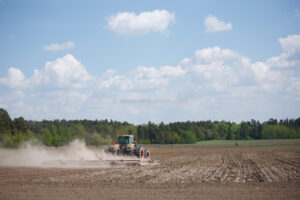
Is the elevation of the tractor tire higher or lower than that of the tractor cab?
lower

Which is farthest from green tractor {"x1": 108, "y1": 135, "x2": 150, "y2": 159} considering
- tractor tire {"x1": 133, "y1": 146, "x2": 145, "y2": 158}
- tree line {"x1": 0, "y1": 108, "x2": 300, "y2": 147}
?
tree line {"x1": 0, "y1": 108, "x2": 300, "y2": 147}

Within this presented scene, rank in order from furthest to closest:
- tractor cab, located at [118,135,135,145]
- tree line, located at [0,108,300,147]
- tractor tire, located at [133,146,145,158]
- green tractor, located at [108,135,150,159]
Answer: tree line, located at [0,108,300,147]
tractor cab, located at [118,135,135,145]
green tractor, located at [108,135,150,159]
tractor tire, located at [133,146,145,158]

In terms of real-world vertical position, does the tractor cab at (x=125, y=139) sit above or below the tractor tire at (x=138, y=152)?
above

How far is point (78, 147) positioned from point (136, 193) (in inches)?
986

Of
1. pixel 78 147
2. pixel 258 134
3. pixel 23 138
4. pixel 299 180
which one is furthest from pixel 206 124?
pixel 299 180

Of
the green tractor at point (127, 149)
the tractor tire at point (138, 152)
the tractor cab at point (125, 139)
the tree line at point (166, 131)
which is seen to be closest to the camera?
the tractor tire at point (138, 152)

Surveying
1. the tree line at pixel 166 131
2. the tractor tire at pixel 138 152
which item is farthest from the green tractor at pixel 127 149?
the tree line at pixel 166 131

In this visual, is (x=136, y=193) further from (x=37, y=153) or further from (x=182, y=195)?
(x=37, y=153)

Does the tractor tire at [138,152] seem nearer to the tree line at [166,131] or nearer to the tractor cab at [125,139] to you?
the tractor cab at [125,139]

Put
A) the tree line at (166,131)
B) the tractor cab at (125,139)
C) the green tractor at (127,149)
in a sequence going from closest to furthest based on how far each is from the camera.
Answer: the green tractor at (127,149) < the tractor cab at (125,139) < the tree line at (166,131)

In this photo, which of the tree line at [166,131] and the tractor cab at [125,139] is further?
the tree line at [166,131]

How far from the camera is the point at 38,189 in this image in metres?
14.7

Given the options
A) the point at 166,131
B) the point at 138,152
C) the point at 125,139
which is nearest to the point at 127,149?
the point at 138,152

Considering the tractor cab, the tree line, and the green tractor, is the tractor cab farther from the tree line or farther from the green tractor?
the tree line
